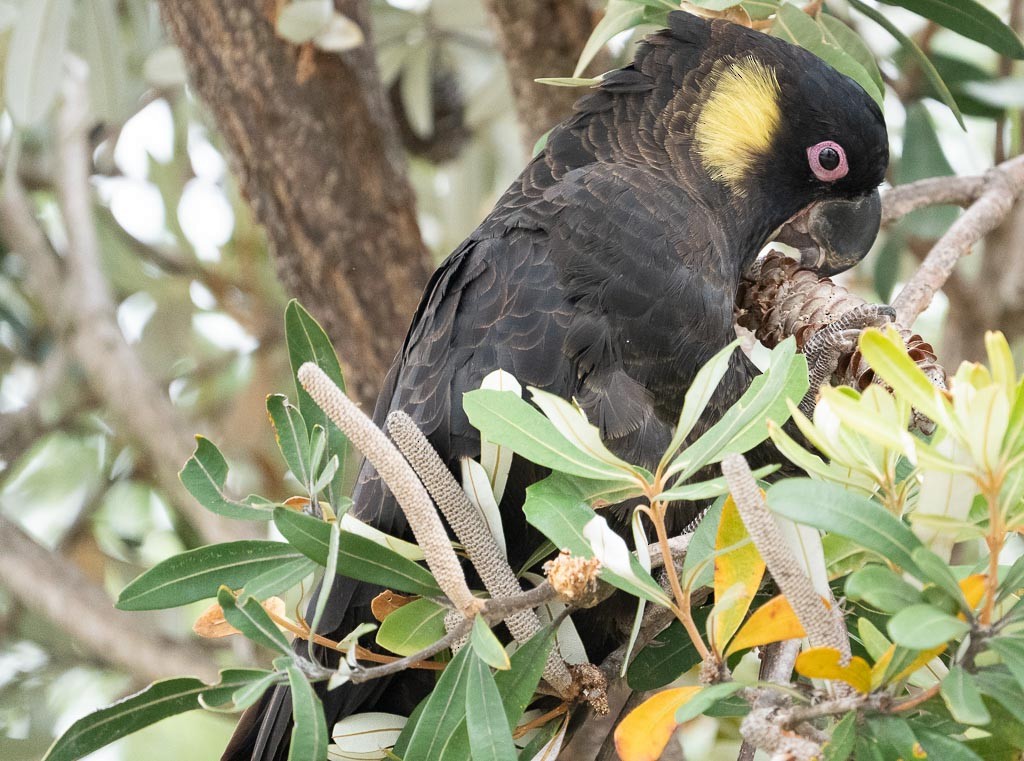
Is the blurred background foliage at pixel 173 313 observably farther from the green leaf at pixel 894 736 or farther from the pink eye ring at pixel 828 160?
the green leaf at pixel 894 736

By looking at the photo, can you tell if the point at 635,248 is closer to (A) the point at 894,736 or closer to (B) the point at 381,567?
(B) the point at 381,567

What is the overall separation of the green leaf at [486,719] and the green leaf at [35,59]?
1583 millimetres

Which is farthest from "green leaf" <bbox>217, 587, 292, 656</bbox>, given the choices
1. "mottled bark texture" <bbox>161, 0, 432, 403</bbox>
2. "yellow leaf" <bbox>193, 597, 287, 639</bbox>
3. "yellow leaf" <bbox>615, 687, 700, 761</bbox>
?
"mottled bark texture" <bbox>161, 0, 432, 403</bbox>

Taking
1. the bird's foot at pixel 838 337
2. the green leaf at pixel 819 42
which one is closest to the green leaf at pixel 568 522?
the bird's foot at pixel 838 337

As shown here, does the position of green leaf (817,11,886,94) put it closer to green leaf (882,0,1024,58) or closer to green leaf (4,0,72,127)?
green leaf (882,0,1024,58)

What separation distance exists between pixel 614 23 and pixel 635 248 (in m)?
0.31

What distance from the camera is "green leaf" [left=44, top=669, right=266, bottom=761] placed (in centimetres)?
85

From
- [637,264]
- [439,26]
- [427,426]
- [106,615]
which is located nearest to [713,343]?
[637,264]

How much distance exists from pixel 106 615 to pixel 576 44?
1.53 m

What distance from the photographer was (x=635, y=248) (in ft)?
4.24

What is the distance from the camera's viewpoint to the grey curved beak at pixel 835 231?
5.07 ft

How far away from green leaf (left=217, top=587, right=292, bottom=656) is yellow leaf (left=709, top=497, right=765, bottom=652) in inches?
12.9

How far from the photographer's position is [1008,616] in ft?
2.25

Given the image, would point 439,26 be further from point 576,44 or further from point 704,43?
point 704,43
